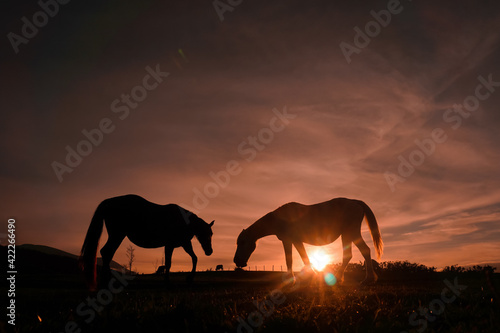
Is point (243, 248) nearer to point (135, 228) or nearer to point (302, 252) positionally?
point (302, 252)

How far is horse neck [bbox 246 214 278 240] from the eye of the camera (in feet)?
52.1

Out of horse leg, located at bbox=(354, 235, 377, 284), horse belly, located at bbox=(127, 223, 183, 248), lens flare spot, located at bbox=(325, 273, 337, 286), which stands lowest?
lens flare spot, located at bbox=(325, 273, 337, 286)

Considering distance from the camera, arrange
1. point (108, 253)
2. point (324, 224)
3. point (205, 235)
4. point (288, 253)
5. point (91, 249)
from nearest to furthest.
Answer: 1. point (91, 249)
2. point (108, 253)
3. point (288, 253)
4. point (324, 224)
5. point (205, 235)

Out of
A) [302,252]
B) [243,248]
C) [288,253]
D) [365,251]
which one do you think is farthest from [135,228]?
[365,251]

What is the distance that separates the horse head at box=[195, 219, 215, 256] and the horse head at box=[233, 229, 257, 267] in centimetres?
120

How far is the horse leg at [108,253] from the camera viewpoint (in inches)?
432

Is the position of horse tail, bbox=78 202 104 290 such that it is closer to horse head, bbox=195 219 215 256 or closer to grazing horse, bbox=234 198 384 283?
horse head, bbox=195 219 215 256

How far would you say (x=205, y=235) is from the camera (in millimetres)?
16219

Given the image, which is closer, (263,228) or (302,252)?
(302,252)

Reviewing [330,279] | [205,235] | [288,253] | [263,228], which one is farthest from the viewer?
[205,235]

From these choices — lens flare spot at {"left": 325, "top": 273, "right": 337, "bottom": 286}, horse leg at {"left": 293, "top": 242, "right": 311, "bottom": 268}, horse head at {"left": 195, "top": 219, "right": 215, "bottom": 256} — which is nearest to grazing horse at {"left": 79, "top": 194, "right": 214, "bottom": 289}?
horse head at {"left": 195, "top": 219, "right": 215, "bottom": 256}

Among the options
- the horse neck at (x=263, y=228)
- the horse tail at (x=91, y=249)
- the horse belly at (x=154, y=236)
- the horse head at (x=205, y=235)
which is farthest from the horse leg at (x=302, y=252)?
the horse tail at (x=91, y=249)

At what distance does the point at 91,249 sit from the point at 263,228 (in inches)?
280

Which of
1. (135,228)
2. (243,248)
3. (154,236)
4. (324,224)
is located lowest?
(243,248)
